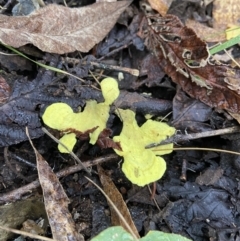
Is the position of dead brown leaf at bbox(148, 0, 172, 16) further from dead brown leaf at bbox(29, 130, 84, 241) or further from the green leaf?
the green leaf

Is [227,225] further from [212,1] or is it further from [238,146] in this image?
[212,1]

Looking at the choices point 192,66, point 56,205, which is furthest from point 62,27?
point 56,205

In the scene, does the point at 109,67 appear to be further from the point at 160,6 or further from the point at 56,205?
the point at 56,205

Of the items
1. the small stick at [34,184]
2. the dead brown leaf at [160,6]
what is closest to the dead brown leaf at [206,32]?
the dead brown leaf at [160,6]

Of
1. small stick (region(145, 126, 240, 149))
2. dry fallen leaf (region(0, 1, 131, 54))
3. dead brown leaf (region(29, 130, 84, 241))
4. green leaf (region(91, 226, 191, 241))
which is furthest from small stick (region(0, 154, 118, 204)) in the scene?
dry fallen leaf (region(0, 1, 131, 54))

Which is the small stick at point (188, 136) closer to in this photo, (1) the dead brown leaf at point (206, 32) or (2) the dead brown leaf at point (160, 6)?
(1) the dead brown leaf at point (206, 32)

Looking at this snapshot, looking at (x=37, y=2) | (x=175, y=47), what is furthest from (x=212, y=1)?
(x=37, y=2)

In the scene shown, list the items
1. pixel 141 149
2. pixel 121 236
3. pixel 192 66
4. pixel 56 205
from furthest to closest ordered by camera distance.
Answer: pixel 192 66
pixel 141 149
pixel 56 205
pixel 121 236
